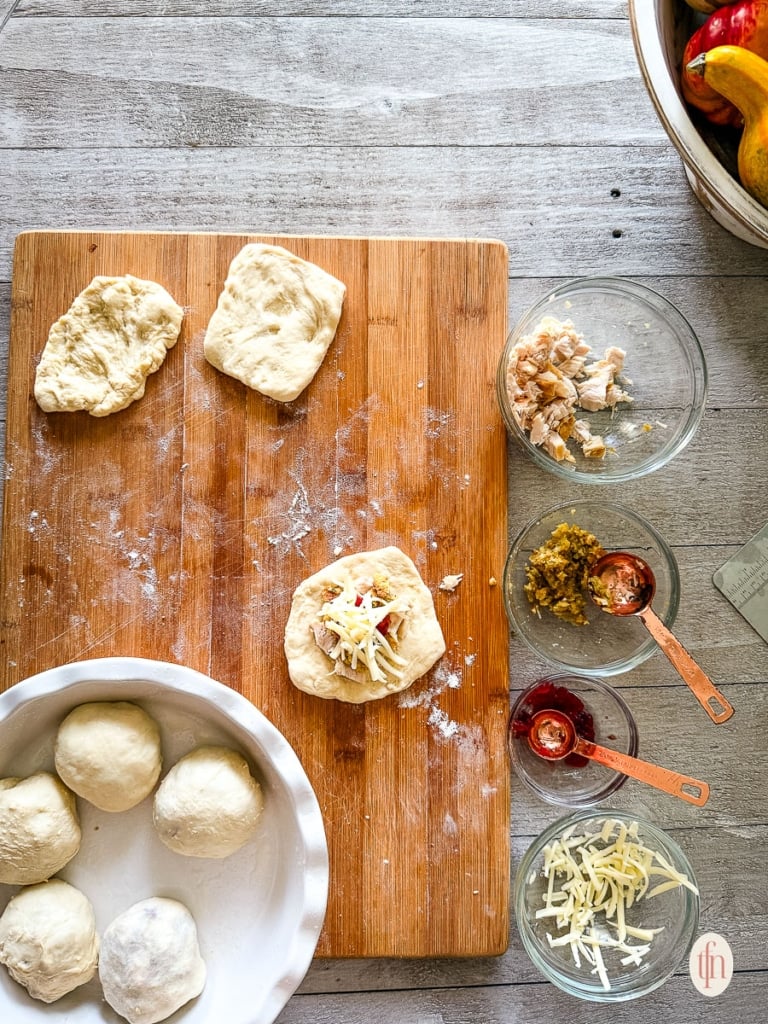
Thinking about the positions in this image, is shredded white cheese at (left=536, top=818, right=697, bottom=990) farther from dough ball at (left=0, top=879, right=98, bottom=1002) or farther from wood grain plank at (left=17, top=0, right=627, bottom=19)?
wood grain plank at (left=17, top=0, right=627, bottom=19)

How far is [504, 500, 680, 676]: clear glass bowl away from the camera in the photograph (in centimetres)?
148

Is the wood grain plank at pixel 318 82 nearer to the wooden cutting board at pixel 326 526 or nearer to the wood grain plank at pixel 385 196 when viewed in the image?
the wood grain plank at pixel 385 196

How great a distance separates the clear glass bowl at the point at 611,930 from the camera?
1.46 meters

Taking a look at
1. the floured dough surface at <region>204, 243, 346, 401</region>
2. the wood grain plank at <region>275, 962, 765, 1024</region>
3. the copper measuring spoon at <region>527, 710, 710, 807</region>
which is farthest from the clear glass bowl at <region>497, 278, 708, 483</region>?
the wood grain plank at <region>275, 962, 765, 1024</region>

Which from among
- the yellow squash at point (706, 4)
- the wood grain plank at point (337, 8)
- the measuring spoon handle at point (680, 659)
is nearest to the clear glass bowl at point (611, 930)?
the measuring spoon handle at point (680, 659)

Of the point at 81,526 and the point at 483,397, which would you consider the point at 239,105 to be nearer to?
the point at 483,397

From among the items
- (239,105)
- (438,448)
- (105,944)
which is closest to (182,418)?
(438,448)

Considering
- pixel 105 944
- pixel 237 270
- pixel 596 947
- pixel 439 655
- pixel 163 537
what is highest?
pixel 237 270

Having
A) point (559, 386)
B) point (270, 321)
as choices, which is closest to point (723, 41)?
point (559, 386)

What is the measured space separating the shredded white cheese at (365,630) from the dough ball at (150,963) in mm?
514

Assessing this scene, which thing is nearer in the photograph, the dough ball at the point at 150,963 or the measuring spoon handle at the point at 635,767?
the dough ball at the point at 150,963

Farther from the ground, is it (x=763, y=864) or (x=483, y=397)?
(x=483, y=397)

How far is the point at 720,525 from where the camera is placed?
1.56 meters

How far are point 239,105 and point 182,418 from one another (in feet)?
1.98
